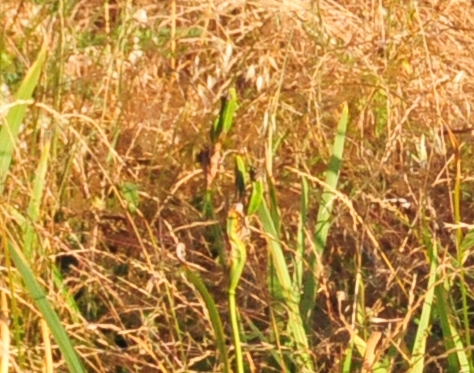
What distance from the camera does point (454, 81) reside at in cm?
172

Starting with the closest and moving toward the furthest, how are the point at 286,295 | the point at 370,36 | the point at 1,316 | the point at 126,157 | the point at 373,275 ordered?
1. the point at 1,316
2. the point at 286,295
3. the point at 373,275
4. the point at 126,157
5. the point at 370,36

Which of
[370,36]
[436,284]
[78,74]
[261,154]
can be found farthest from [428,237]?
[78,74]

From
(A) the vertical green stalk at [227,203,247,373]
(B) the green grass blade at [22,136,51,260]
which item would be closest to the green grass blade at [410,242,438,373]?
(A) the vertical green stalk at [227,203,247,373]

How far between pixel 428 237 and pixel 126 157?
2.07ft

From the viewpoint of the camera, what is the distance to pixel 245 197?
3.14 ft

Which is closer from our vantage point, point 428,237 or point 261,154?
point 428,237

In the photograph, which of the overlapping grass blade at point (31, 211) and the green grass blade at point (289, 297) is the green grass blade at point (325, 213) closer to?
the green grass blade at point (289, 297)

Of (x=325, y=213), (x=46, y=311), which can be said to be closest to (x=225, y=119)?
(x=46, y=311)

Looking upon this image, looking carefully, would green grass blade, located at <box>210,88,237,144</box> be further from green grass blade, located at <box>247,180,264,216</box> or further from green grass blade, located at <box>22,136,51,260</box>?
green grass blade, located at <box>22,136,51,260</box>

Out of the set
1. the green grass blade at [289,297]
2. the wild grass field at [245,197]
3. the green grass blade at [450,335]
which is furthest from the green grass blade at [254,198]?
the green grass blade at [450,335]

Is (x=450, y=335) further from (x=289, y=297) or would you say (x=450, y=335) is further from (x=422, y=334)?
(x=289, y=297)

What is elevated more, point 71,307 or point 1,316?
point 1,316

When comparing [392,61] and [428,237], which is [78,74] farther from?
[428,237]

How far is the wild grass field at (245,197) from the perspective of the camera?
1.18 metres
